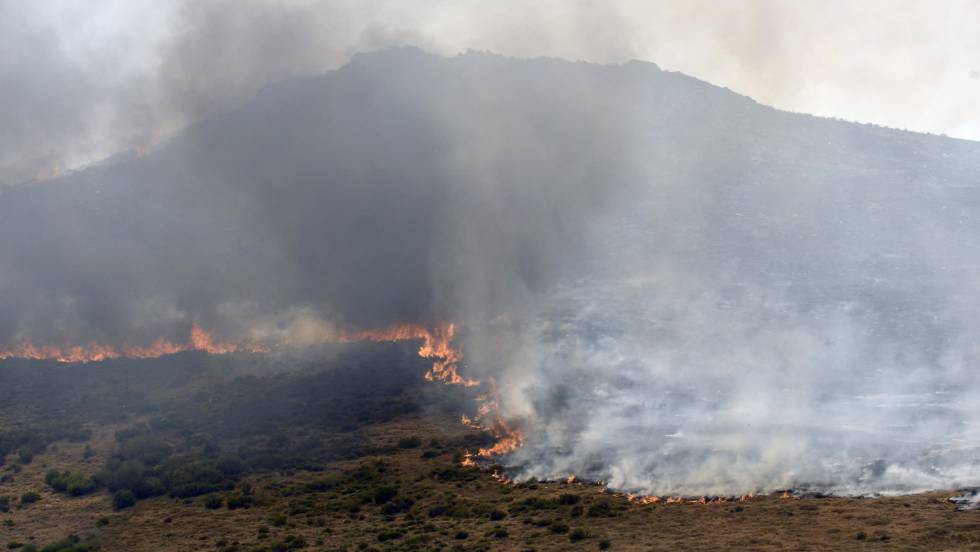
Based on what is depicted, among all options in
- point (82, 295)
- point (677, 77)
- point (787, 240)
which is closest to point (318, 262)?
point (82, 295)

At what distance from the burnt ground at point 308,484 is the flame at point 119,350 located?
4.19 meters

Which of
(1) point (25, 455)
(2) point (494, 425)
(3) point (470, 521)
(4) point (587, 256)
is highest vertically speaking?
(4) point (587, 256)

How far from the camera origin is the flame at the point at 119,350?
4685 inches

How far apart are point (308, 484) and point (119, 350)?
6069 centimetres

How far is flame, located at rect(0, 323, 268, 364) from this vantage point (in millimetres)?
119000

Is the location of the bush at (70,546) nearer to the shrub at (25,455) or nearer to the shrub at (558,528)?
the shrub at (25,455)

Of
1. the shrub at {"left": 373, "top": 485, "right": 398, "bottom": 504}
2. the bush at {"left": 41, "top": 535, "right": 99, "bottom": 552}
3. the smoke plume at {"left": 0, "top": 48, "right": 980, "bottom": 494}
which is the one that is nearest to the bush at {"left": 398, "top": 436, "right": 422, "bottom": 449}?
the smoke plume at {"left": 0, "top": 48, "right": 980, "bottom": 494}

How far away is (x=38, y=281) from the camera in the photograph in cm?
13112

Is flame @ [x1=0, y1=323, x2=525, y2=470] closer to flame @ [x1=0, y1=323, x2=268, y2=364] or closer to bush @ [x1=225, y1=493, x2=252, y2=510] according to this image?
flame @ [x1=0, y1=323, x2=268, y2=364]

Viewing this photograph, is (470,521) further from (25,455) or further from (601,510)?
(25,455)

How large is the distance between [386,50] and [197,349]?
72.6 meters

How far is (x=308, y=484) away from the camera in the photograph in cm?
7156

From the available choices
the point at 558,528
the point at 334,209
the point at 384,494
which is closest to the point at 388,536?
the point at 558,528

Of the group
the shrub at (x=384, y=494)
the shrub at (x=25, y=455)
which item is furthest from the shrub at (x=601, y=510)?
the shrub at (x=25, y=455)
